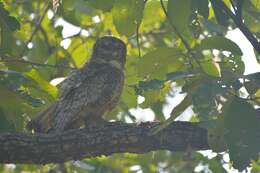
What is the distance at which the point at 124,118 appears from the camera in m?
6.29

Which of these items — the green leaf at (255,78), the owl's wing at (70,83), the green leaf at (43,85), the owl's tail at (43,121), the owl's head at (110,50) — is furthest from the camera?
the owl's head at (110,50)

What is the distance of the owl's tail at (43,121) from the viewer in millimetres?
4219

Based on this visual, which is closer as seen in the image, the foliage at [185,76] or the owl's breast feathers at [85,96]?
the foliage at [185,76]

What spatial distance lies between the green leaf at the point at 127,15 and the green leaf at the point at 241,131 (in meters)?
0.84

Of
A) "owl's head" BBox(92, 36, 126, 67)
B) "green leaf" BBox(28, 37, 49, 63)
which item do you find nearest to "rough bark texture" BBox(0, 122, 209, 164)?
"owl's head" BBox(92, 36, 126, 67)

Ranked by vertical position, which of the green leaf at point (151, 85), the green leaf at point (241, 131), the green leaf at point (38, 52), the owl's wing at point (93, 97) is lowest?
the green leaf at point (241, 131)

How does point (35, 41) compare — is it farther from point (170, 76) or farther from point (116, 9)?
point (170, 76)

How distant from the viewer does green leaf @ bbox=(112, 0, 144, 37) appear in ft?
11.3

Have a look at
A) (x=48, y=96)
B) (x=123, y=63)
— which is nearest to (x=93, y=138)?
(x=48, y=96)

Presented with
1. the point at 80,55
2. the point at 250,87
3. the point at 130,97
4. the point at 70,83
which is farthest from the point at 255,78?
the point at 80,55

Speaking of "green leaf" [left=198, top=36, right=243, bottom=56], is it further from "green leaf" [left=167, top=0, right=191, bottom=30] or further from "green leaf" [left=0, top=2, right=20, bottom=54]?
"green leaf" [left=0, top=2, right=20, bottom=54]

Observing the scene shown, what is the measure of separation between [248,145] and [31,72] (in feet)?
4.77

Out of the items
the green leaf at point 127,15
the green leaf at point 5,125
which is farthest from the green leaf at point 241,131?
the green leaf at point 5,125

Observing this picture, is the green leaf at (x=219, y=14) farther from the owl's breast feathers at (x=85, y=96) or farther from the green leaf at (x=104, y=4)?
the owl's breast feathers at (x=85, y=96)
